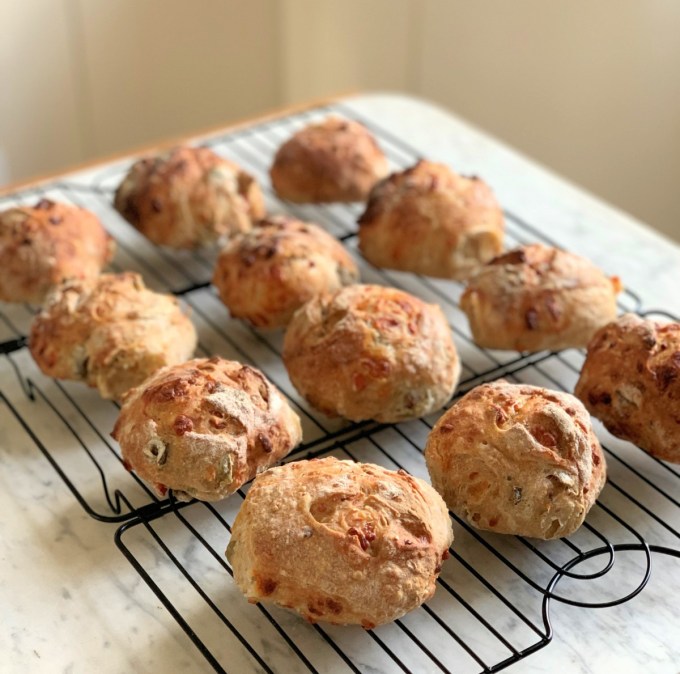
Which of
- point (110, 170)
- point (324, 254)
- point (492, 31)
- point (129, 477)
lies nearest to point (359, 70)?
point (492, 31)

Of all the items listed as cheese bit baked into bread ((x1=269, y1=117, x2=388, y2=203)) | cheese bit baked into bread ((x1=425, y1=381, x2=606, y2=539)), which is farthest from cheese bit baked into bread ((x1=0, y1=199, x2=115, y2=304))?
cheese bit baked into bread ((x1=425, y1=381, x2=606, y2=539))

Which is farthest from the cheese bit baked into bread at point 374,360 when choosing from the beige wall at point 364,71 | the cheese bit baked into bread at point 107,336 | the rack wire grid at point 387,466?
the beige wall at point 364,71

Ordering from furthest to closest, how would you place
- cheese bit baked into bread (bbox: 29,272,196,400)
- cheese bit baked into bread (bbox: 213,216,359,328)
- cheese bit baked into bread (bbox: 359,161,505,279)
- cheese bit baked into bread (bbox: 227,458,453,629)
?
cheese bit baked into bread (bbox: 359,161,505,279) → cheese bit baked into bread (bbox: 213,216,359,328) → cheese bit baked into bread (bbox: 29,272,196,400) → cheese bit baked into bread (bbox: 227,458,453,629)

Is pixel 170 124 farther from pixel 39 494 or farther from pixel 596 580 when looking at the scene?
pixel 596 580

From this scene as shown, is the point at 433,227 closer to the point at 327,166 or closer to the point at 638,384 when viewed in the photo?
the point at 327,166

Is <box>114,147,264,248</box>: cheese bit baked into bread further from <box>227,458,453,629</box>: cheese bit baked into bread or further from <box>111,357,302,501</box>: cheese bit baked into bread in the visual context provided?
<box>227,458,453,629</box>: cheese bit baked into bread

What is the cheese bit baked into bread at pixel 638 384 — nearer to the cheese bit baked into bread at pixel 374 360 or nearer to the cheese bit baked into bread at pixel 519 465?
the cheese bit baked into bread at pixel 519 465
